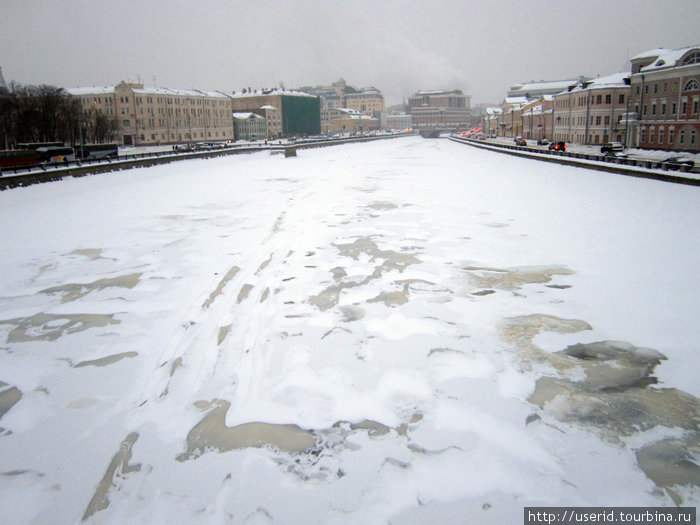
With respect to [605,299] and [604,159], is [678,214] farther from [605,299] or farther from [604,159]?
[604,159]

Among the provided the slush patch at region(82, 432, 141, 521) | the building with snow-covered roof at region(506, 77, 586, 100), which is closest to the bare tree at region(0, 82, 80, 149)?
the slush patch at region(82, 432, 141, 521)

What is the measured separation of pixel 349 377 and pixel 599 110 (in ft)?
222

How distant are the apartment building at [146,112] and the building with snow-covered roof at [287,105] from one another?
31732 mm

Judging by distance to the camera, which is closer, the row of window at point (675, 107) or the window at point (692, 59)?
the row of window at point (675, 107)

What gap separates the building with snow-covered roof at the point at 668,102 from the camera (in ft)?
147

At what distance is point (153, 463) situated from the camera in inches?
207

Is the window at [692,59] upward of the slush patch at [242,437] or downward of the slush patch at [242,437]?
upward

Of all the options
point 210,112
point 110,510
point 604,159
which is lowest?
point 110,510

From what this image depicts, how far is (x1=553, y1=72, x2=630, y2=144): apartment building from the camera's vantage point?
61.1 metres

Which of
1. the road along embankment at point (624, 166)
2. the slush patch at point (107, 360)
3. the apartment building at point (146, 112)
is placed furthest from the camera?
the apartment building at point (146, 112)

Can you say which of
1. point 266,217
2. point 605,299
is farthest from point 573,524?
point 266,217

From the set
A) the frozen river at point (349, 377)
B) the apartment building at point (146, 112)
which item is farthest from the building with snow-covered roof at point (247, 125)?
the frozen river at point (349, 377)

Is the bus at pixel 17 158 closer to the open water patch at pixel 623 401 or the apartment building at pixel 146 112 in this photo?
the open water patch at pixel 623 401

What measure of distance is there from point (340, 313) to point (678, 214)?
15.1 m
